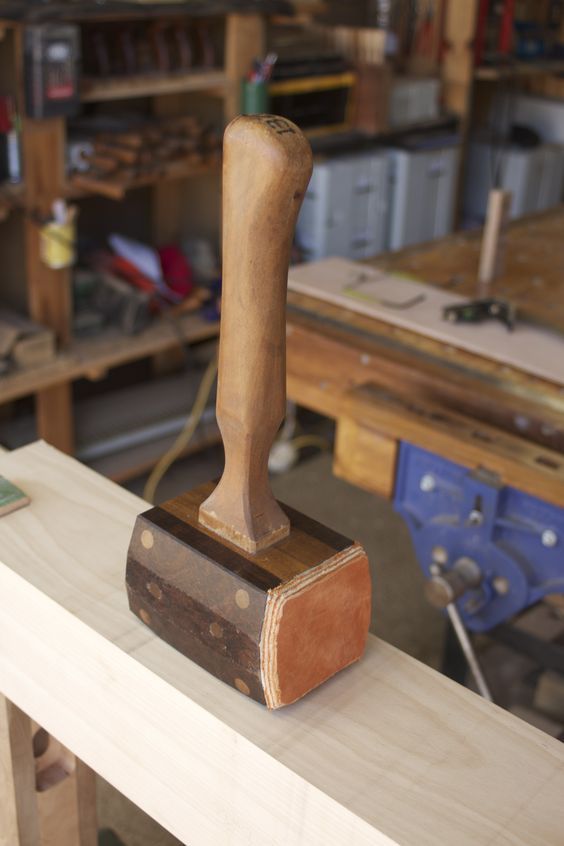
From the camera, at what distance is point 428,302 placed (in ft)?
6.07

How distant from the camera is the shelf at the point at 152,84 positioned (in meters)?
2.58

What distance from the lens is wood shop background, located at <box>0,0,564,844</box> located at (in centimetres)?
149

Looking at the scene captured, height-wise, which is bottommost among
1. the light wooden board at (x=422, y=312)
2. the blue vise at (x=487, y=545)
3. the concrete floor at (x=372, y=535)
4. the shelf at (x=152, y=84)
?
the concrete floor at (x=372, y=535)

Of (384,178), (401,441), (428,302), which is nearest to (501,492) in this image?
(401,441)

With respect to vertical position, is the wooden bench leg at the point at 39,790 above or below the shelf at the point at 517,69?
below

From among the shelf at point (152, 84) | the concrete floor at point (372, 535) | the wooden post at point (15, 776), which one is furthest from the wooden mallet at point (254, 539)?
the shelf at point (152, 84)

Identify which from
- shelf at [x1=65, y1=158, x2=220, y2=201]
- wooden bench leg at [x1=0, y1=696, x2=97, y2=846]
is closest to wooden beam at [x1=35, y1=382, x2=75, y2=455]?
shelf at [x1=65, y1=158, x2=220, y2=201]

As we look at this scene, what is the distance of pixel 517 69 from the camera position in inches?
159

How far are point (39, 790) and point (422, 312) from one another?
1095mm

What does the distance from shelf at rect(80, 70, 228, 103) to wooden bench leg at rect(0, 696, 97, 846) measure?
6.32 ft

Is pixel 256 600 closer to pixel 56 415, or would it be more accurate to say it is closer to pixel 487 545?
pixel 487 545

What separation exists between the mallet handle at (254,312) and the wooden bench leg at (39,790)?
32 cm

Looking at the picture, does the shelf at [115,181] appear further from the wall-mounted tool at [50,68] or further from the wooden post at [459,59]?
the wooden post at [459,59]

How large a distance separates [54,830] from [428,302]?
1.16m
